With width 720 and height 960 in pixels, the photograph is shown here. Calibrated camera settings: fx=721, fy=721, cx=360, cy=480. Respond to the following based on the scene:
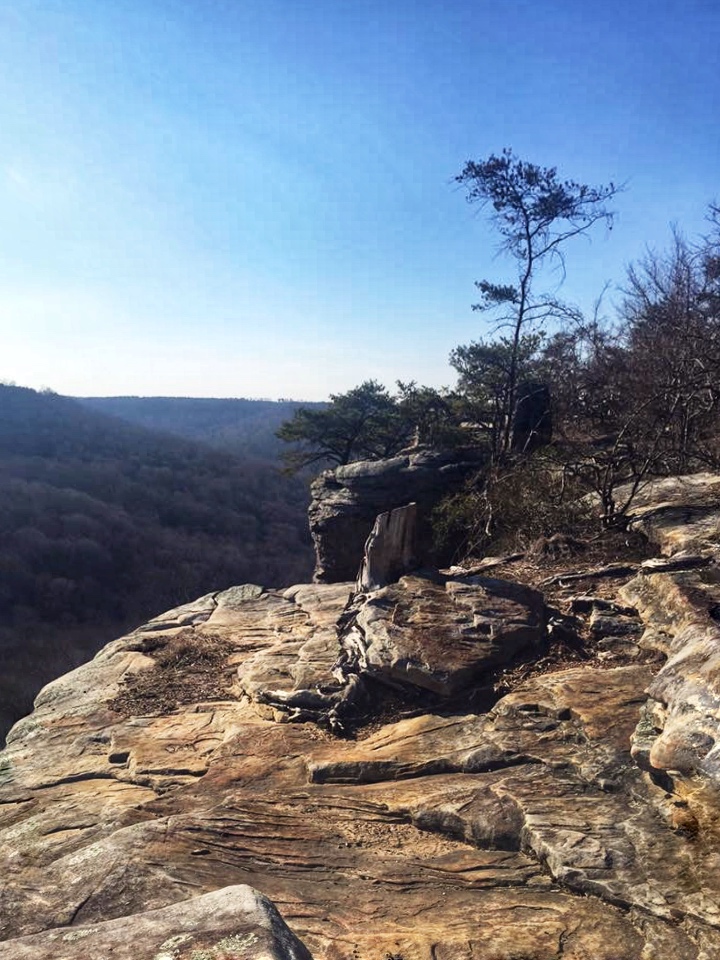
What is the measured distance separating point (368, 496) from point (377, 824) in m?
10.7

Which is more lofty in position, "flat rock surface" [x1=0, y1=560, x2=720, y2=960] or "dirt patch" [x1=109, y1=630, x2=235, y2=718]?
"flat rock surface" [x1=0, y1=560, x2=720, y2=960]

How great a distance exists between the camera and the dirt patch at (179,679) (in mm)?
6902

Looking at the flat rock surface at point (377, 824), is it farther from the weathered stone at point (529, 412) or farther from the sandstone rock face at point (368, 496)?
the weathered stone at point (529, 412)

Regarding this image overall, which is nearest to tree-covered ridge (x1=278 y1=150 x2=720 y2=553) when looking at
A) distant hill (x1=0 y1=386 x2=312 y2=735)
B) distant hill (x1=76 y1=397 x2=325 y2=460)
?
distant hill (x1=0 y1=386 x2=312 y2=735)

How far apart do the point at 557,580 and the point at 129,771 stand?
414 centimetres

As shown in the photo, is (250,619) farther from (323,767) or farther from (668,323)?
(668,323)

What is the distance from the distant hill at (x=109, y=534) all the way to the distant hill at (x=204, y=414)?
32.3m

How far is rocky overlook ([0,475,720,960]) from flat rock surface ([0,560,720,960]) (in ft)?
0.05

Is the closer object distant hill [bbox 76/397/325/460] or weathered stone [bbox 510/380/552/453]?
weathered stone [bbox 510/380/552/453]

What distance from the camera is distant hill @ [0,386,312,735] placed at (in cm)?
3011

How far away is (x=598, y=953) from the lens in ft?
9.27

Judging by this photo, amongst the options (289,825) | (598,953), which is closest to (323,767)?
(289,825)

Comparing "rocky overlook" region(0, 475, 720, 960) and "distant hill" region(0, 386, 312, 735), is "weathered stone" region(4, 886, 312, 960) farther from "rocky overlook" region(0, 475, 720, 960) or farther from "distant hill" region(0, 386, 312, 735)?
"distant hill" region(0, 386, 312, 735)

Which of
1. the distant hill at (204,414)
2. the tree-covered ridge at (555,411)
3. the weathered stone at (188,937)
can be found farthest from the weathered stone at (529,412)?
the distant hill at (204,414)
